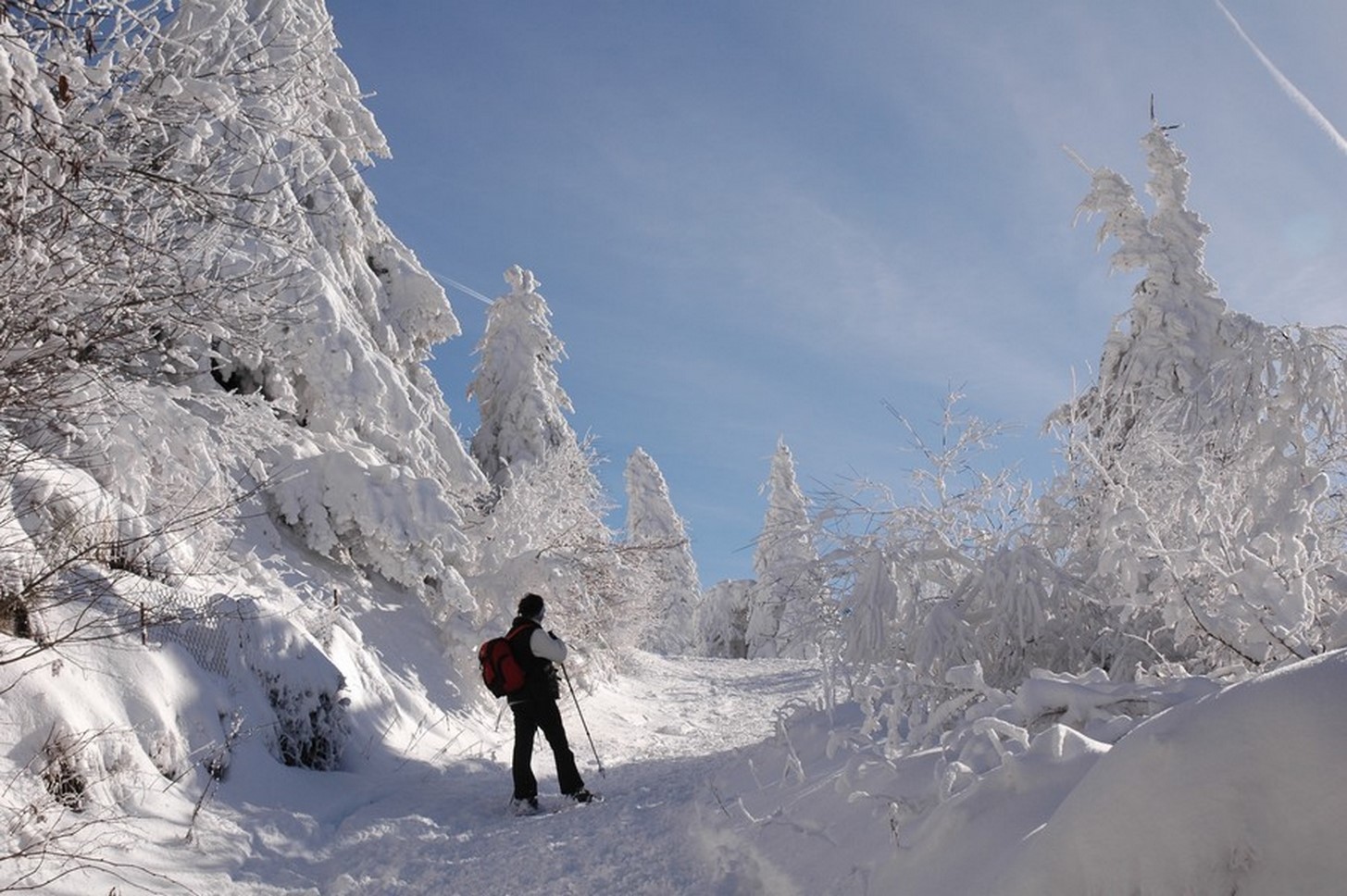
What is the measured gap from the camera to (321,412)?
12961 mm

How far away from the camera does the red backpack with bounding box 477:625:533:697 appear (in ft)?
24.8

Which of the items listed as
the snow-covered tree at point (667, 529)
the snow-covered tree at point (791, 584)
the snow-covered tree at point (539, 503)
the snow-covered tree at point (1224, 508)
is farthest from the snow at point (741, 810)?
the snow-covered tree at point (667, 529)

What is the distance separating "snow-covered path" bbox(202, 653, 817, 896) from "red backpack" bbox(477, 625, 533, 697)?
0.97m

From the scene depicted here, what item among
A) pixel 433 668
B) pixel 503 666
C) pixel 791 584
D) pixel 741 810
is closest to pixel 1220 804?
pixel 741 810

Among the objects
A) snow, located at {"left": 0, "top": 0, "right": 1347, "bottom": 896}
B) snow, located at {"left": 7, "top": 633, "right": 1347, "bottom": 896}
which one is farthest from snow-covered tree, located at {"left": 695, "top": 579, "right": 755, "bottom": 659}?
snow, located at {"left": 7, "top": 633, "right": 1347, "bottom": 896}

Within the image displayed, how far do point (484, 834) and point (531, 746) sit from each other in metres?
0.97

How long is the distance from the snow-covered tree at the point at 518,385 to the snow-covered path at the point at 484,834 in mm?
15615

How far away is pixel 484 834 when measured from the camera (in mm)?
6242

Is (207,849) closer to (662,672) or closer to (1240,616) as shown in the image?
(1240,616)

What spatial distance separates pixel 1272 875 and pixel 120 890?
4.90 metres

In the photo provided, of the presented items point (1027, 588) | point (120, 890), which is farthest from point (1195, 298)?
point (120, 890)

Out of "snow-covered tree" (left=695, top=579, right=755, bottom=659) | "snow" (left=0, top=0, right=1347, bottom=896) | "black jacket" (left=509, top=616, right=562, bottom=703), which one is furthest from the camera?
"snow-covered tree" (left=695, top=579, right=755, bottom=659)

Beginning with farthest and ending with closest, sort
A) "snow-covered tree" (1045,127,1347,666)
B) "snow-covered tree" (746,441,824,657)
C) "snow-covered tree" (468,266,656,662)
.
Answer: "snow-covered tree" (468,266,656,662), "snow-covered tree" (746,441,824,657), "snow-covered tree" (1045,127,1347,666)

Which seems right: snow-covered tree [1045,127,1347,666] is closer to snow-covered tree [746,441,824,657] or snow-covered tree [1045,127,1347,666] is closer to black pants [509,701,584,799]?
snow-covered tree [746,441,824,657]
